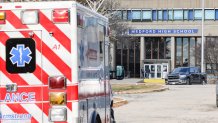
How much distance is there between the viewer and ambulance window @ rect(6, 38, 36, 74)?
812cm

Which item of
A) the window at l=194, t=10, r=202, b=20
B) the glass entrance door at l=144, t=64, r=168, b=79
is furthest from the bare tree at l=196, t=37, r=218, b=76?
the glass entrance door at l=144, t=64, r=168, b=79

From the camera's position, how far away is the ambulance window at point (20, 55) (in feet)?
26.6

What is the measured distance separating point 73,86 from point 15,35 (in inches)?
43.7

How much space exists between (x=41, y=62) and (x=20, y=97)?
0.58m

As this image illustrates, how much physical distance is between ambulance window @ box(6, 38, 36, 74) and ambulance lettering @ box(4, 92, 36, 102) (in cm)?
32

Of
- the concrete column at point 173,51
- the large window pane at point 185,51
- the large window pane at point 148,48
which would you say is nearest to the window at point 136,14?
the large window pane at point 148,48

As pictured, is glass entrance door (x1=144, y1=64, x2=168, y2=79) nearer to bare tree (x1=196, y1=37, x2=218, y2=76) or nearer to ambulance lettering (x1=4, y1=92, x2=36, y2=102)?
bare tree (x1=196, y1=37, x2=218, y2=76)

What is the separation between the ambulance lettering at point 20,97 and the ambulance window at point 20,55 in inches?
12.5

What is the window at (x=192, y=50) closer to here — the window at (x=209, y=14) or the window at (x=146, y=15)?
the window at (x=209, y=14)

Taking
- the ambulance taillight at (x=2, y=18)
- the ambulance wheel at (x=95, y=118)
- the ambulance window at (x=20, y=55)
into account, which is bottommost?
the ambulance wheel at (x=95, y=118)

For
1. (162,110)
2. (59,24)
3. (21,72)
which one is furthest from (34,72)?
(162,110)

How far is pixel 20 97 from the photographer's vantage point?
818 centimetres

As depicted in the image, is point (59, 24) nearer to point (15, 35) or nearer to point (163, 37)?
point (15, 35)

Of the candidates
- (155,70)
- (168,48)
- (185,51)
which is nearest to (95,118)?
(155,70)
